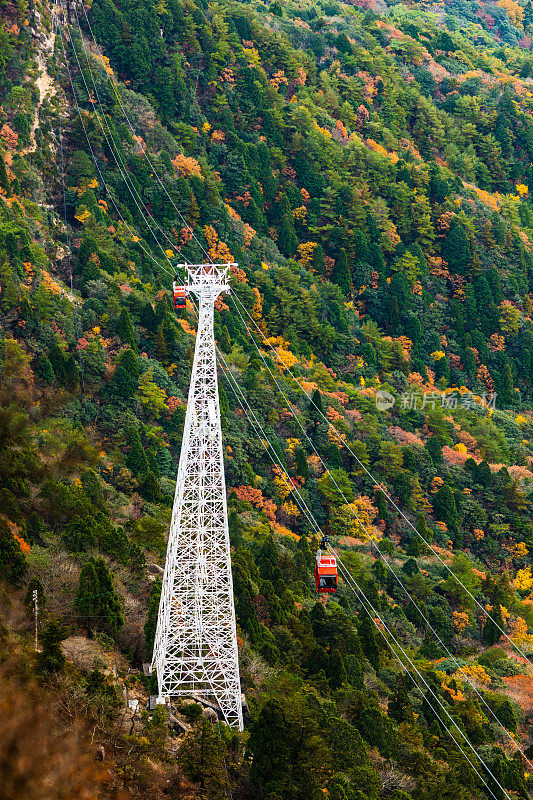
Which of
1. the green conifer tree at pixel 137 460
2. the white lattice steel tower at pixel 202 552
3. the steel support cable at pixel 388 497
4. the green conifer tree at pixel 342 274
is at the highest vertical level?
the white lattice steel tower at pixel 202 552

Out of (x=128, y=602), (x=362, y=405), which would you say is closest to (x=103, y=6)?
(x=362, y=405)

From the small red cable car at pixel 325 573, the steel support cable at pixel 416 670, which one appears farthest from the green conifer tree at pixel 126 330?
the small red cable car at pixel 325 573

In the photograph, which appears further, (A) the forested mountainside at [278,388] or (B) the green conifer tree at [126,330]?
(B) the green conifer tree at [126,330]

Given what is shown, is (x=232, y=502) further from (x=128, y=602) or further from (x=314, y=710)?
(x=314, y=710)

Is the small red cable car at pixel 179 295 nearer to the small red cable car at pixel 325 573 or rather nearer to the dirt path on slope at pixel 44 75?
the small red cable car at pixel 325 573

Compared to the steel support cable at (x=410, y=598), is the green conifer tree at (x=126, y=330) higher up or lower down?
higher up

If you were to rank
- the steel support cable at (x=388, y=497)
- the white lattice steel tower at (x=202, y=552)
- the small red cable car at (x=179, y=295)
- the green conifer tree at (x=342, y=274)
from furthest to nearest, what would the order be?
the green conifer tree at (x=342, y=274) → the steel support cable at (x=388, y=497) → the small red cable car at (x=179, y=295) → the white lattice steel tower at (x=202, y=552)

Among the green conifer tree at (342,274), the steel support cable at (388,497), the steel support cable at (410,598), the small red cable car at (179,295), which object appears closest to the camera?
the small red cable car at (179,295)

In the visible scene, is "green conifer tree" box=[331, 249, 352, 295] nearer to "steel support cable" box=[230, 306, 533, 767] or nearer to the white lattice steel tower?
"steel support cable" box=[230, 306, 533, 767]

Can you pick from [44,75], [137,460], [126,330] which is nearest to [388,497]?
[126,330]
